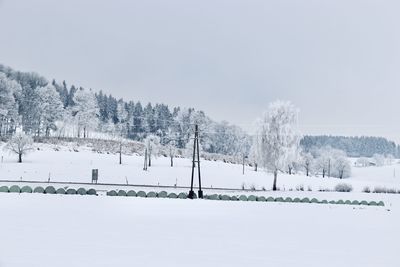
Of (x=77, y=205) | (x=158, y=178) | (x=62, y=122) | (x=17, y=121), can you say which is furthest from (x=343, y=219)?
(x=62, y=122)

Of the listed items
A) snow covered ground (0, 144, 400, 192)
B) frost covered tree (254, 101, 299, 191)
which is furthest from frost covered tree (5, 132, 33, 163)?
frost covered tree (254, 101, 299, 191)

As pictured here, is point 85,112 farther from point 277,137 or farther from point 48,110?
point 277,137

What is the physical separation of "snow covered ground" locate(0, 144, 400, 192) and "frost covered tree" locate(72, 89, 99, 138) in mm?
24766

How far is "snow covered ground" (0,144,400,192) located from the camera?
68812 millimetres

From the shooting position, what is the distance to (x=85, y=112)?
4921 inches

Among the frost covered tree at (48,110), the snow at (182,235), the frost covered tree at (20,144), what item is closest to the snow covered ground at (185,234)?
the snow at (182,235)

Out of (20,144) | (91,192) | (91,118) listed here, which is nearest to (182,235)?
(91,192)

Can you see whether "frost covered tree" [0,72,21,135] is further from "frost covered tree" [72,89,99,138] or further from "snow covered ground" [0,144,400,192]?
"snow covered ground" [0,144,400,192]

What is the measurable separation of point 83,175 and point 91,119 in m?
56.1

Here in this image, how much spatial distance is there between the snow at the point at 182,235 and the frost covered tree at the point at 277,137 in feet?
97.7

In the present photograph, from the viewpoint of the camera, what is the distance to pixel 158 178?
2906 inches

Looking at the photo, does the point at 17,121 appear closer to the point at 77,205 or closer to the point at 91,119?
the point at 91,119

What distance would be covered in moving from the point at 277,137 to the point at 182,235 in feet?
149

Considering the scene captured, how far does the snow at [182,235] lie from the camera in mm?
13039
